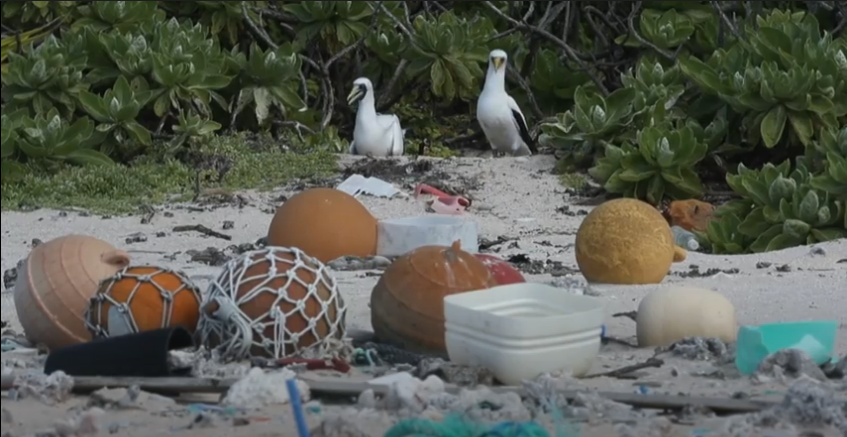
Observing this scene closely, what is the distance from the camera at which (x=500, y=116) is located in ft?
29.7

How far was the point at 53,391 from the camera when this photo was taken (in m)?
3.21

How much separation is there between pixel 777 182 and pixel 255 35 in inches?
177

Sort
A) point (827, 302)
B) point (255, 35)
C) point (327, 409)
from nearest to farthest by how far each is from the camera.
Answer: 1. point (327, 409)
2. point (827, 302)
3. point (255, 35)

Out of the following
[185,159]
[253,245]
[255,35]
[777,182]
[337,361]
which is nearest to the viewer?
[337,361]

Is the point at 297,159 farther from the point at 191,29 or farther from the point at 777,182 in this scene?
the point at 777,182

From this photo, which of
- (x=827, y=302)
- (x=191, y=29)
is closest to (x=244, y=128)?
(x=191, y=29)

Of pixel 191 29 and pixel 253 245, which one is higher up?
pixel 191 29

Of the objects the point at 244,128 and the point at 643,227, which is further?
the point at 244,128

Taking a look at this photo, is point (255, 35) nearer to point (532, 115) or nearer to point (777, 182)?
point (532, 115)

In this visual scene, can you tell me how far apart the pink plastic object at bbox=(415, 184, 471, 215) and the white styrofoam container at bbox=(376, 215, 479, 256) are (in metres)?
1.52

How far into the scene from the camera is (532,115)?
9984 mm

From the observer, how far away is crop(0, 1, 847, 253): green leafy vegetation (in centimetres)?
723

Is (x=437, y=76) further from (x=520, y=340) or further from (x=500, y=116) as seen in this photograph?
(x=520, y=340)

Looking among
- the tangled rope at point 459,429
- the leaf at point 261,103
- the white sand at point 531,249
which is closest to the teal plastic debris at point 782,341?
the white sand at point 531,249
